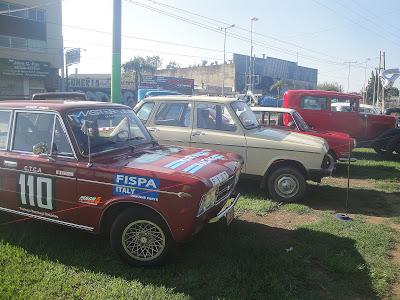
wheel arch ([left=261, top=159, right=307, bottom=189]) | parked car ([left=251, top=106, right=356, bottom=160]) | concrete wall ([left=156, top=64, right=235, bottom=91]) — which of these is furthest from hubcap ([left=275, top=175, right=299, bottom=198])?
concrete wall ([left=156, top=64, right=235, bottom=91])

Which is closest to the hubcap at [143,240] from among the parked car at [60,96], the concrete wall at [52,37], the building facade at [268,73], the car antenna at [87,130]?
the car antenna at [87,130]

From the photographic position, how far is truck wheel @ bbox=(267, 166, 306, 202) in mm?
7199

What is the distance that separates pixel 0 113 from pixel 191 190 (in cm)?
294

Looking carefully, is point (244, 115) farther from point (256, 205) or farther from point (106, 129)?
point (106, 129)

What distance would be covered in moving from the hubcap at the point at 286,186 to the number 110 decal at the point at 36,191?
4.11m

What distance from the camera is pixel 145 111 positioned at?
803cm

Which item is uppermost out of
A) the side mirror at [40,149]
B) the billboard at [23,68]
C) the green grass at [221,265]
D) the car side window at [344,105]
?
the billboard at [23,68]

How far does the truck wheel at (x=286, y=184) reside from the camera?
7.20 m

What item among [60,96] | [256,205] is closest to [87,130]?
[256,205]

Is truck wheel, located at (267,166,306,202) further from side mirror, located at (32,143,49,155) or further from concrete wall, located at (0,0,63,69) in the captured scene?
concrete wall, located at (0,0,63,69)

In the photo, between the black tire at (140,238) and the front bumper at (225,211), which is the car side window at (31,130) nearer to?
the black tire at (140,238)

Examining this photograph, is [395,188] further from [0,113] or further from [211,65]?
[211,65]

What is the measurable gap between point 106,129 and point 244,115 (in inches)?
129

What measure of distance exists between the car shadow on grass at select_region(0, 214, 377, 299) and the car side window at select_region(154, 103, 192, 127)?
8.49 feet
